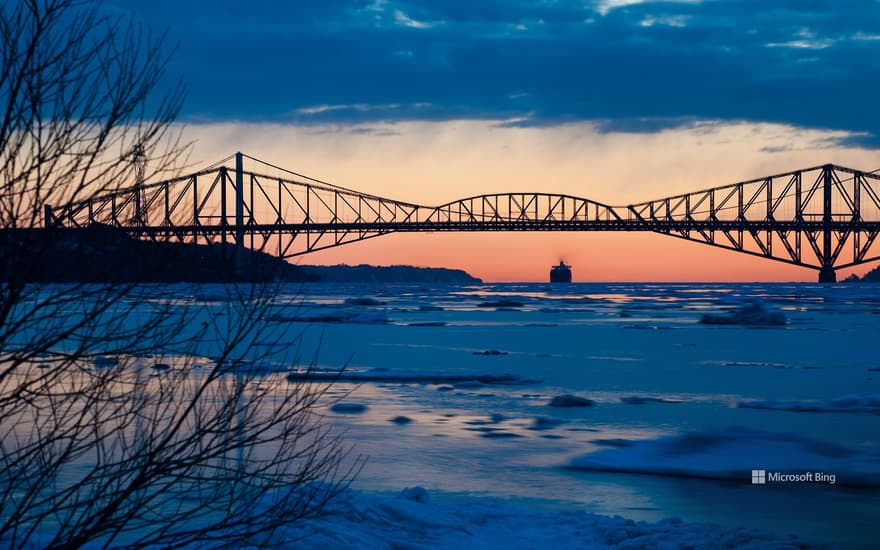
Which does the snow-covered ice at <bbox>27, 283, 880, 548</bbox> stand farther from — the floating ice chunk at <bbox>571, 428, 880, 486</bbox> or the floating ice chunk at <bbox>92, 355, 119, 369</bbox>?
the floating ice chunk at <bbox>92, 355, 119, 369</bbox>

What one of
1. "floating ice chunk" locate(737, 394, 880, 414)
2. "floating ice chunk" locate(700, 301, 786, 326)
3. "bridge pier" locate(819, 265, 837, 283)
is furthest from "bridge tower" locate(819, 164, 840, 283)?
"floating ice chunk" locate(737, 394, 880, 414)

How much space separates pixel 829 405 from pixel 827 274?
85.1 meters

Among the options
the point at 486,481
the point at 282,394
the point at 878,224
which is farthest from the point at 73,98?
the point at 878,224

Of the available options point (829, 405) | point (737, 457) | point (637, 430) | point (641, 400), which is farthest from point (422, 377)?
point (737, 457)

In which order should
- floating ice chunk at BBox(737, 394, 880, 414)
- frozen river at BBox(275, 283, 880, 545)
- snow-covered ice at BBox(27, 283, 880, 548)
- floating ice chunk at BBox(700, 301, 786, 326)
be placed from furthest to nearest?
floating ice chunk at BBox(700, 301, 786, 326)
floating ice chunk at BBox(737, 394, 880, 414)
frozen river at BBox(275, 283, 880, 545)
snow-covered ice at BBox(27, 283, 880, 548)

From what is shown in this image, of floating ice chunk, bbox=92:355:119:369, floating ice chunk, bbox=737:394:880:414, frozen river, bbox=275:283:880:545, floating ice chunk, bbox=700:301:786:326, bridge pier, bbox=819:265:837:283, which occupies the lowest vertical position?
frozen river, bbox=275:283:880:545

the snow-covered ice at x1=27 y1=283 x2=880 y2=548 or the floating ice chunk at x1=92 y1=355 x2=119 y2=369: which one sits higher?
the floating ice chunk at x1=92 y1=355 x2=119 y2=369

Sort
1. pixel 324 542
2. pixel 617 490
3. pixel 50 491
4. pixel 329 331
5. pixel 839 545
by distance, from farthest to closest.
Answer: pixel 329 331 → pixel 617 490 → pixel 50 491 → pixel 839 545 → pixel 324 542

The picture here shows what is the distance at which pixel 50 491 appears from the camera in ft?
18.4

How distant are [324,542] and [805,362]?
13.8m

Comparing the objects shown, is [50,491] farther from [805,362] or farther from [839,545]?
[805,362]

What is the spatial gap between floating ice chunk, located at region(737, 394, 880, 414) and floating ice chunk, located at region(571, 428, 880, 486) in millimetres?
2349

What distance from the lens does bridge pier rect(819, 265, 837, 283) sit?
86.4 metres

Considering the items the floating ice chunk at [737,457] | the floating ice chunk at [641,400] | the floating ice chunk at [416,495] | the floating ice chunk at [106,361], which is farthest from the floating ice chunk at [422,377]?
the floating ice chunk at [106,361]
